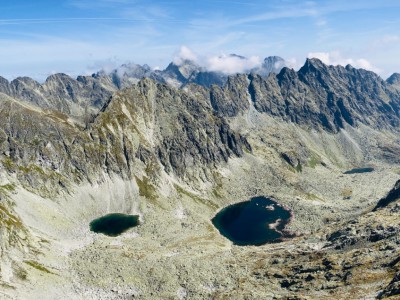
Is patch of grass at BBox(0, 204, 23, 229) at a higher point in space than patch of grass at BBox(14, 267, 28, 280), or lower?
higher

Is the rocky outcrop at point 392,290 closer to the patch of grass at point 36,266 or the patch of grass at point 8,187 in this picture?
the patch of grass at point 36,266

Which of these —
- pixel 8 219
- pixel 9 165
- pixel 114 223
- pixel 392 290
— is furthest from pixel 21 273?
pixel 392 290

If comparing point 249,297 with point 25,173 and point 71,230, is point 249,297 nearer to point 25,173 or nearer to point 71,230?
point 71,230

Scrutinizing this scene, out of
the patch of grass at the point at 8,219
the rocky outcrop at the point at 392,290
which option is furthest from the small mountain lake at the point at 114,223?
the rocky outcrop at the point at 392,290

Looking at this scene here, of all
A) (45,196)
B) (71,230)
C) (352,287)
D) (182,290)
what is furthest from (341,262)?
(45,196)

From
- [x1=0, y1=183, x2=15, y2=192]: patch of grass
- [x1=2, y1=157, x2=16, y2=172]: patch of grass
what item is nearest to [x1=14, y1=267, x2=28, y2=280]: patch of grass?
[x1=0, y1=183, x2=15, y2=192]: patch of grass

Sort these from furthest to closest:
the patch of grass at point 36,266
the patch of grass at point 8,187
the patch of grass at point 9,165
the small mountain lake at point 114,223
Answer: the patch of grass at point 9,165
the small mountain lake at point 114,223
the patch of grass at point 8,187
the patch of grass at point 36,266

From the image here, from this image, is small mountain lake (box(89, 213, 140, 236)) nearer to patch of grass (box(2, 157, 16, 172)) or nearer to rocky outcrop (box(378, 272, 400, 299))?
patch of grass (box(2, 157, 16, 172))

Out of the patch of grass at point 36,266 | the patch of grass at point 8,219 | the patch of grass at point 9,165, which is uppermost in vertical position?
the patch of grass at point 9,165
